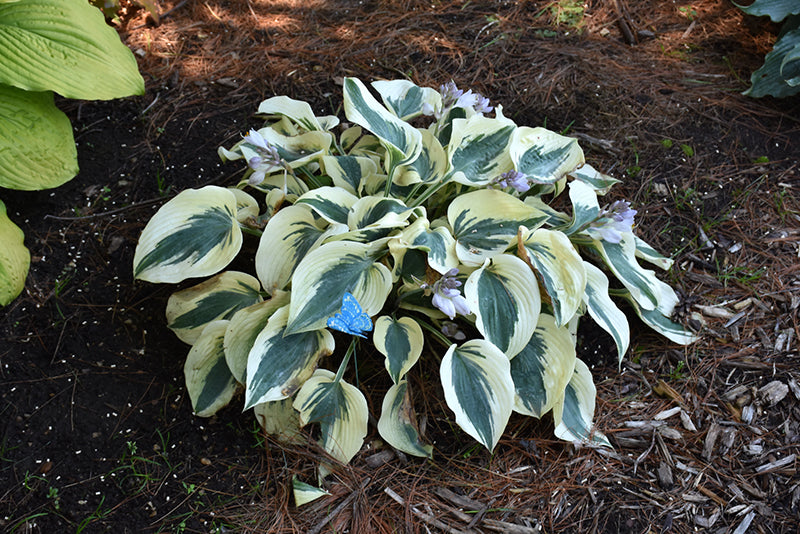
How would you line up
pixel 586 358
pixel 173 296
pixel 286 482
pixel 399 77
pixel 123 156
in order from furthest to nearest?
pixel 399 77
pixel 123 156
pixel 586 358
pixel 173 296
pixel 286 482

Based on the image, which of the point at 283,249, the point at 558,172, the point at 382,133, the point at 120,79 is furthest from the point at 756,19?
the point at 120,79

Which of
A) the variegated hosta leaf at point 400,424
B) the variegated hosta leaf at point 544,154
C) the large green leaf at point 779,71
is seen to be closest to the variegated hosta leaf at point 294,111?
the variegated hosta leaf at point 544,154

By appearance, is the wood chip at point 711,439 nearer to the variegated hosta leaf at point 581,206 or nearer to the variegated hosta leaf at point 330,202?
the variegated hosta leaf at point 581,206

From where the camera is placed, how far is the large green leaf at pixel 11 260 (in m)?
1.91

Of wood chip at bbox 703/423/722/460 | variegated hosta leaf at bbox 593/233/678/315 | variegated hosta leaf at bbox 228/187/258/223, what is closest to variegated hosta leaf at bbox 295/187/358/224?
variegated hosta leaf at bbox 228/187/258/223

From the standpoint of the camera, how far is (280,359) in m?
1.78

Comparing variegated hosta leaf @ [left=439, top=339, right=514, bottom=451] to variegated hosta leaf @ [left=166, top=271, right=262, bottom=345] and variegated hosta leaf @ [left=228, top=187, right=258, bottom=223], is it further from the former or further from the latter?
variegated hosta leaf @ [left=228, top=187, right=258, bottom=223]

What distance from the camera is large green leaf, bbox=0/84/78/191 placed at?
2027 mm

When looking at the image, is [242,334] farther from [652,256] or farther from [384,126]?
[652,256]

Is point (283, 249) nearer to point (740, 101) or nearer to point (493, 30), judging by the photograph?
point (493, 30)

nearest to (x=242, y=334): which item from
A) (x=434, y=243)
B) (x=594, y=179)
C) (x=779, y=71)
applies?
(x=434, y=243)

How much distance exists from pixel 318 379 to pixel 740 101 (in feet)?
8.00

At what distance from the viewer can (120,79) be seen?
210 centimetres

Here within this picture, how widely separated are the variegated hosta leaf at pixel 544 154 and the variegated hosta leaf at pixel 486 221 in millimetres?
235
